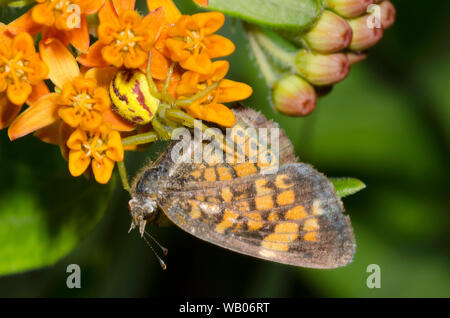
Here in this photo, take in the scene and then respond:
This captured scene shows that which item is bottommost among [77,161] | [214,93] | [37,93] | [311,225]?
[311,225]

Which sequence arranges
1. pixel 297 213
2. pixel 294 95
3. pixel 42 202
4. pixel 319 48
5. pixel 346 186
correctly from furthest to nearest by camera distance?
pixel 42 202, pixel 294 95, pixel 319 48, pixel 346 186, pixel 297 213

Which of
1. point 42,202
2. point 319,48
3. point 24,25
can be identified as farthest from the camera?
point 42,202

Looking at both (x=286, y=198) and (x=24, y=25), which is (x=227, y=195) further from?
(x=24, y=25)

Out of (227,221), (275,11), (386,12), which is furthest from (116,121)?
(386,12)

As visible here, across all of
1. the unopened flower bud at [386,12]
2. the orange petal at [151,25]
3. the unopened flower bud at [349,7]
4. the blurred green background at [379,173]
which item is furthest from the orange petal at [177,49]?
the blurred green background at [379,173]

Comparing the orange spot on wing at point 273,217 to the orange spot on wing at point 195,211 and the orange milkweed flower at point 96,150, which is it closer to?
the orange spot on wing at point 195,211
